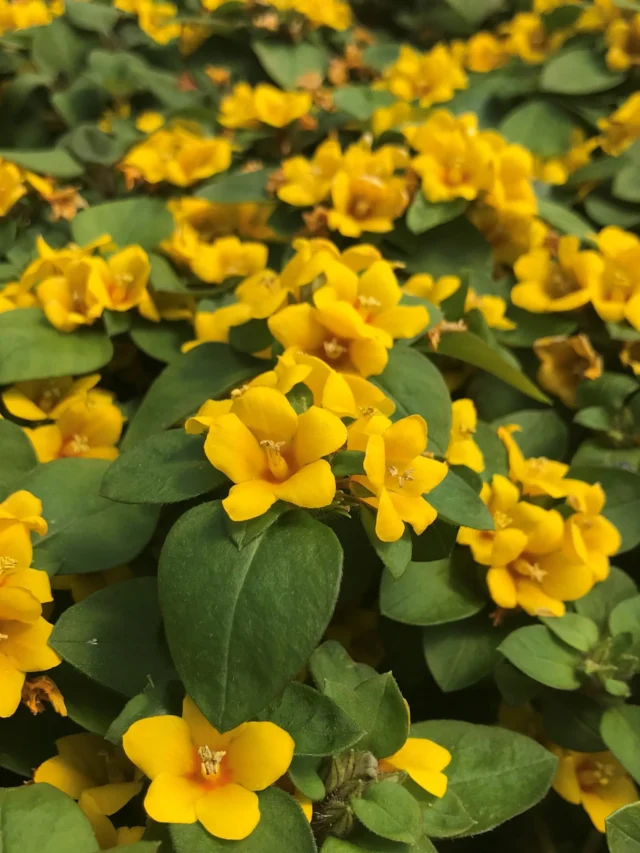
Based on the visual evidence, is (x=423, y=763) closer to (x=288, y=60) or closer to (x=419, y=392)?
(x=419, y=392)

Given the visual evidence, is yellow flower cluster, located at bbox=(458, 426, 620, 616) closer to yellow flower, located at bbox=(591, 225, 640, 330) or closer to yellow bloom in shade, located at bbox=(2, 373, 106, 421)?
yellow flower, located at bbox=(591, 225, 640, 330)

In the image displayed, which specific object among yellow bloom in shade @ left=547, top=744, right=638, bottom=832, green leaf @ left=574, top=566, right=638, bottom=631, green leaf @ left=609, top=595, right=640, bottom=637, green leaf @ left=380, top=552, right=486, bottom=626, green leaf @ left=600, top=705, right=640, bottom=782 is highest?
green leaf @ left=380, top=552, right=486, bottom=626

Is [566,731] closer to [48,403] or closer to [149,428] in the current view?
[149,428]

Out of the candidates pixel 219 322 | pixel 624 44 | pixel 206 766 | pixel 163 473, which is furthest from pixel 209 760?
pixel 624 44

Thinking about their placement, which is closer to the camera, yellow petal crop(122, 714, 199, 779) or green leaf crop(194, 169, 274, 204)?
yellow petal crop(122, 714, 199, 779)

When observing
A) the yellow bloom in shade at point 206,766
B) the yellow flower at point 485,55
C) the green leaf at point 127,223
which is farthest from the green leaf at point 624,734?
the yellow flower at point 485,55

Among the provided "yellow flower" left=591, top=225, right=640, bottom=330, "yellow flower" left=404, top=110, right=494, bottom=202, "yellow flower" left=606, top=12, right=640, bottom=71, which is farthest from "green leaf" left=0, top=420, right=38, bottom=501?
"yellow flower" left=606, top=12, right=640, bottom=71
